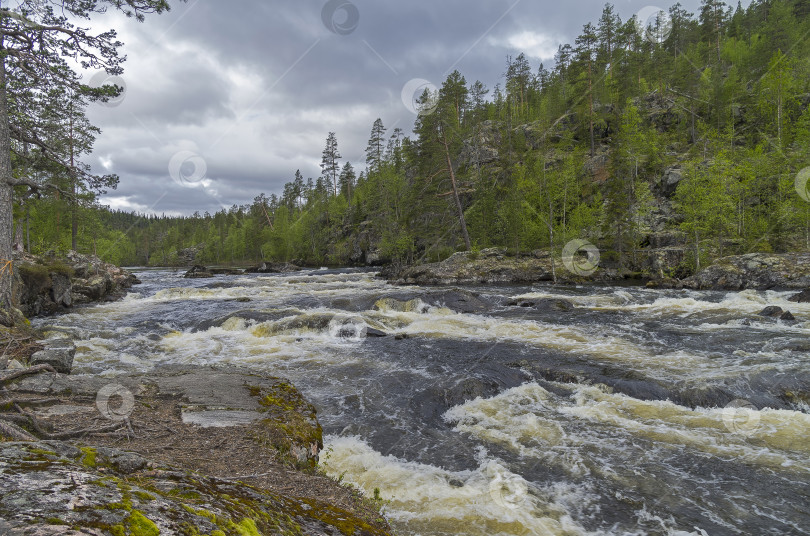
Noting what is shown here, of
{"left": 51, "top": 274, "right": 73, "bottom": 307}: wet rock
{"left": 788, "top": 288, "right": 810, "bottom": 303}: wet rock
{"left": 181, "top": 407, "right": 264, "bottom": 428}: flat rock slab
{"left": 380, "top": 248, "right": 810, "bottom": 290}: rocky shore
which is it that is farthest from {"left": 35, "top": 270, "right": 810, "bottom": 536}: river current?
{"left": 380, "top": 248, "right": 810, "bottom": 290}: rocky shore

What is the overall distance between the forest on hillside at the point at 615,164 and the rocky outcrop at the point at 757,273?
4.17m

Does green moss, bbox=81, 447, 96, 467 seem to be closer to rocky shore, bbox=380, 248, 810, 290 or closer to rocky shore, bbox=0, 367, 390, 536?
rocky shore, bbox=0, 367, 390, 536

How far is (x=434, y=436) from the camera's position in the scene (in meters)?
8.11

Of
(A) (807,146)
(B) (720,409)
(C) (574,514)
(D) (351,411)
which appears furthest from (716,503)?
(A) (807,146)

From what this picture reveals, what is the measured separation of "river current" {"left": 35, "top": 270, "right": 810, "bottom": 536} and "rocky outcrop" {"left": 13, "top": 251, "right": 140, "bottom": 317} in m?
3.56

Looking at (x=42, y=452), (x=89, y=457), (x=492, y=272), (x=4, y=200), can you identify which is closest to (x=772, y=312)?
(x=492, y=272)

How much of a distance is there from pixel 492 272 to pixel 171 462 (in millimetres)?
35106

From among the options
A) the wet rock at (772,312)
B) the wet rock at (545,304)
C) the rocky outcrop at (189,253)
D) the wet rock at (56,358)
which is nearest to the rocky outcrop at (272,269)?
the wet rock at (545,304)

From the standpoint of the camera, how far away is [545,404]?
9531mm

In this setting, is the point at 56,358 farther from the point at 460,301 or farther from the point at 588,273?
the point at 588,273

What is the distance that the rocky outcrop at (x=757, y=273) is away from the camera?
2491 centimetres

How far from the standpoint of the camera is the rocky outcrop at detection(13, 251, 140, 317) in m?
21.7

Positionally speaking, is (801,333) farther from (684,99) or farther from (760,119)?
(684,99)

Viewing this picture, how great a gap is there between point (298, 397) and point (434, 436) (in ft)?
9.78
